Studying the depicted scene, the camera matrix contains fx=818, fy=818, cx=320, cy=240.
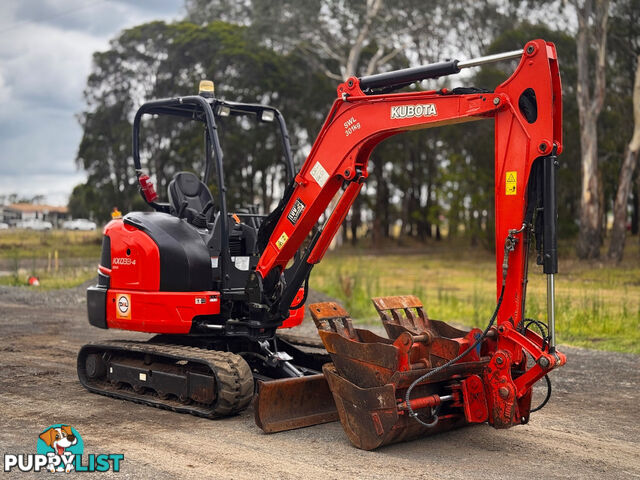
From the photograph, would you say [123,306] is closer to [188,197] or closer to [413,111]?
[188,197]

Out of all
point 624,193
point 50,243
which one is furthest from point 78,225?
point 624,193

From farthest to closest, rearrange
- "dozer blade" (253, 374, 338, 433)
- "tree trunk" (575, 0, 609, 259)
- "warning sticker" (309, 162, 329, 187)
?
"tree trunk" (575, 0, 609, 259) < "warning sticker" (309, 162, 329, 187) < "dozer blade" (253, 374, 338, 433)

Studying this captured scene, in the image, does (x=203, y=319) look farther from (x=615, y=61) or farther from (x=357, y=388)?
(x=615, y=61)

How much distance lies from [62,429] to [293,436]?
191 centimetres

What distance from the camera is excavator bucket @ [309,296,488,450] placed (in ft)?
20.3

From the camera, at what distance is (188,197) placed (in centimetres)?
861

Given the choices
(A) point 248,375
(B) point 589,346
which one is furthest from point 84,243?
(A) point 248,375

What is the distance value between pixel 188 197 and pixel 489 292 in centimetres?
1287

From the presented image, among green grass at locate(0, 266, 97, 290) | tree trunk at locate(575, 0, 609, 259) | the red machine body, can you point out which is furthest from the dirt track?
tree trunk at locate(575, 0, 609, 259)

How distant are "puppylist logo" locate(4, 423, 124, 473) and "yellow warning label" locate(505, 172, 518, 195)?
3.53m

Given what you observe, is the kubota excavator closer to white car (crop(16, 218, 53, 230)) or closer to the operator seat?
the operator seat

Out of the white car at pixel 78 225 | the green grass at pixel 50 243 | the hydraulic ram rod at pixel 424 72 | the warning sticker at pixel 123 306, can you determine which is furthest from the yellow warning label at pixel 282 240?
the white car at pixel 78 225

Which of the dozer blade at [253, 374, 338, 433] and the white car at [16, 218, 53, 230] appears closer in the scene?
the dozer blade at [253, 374, 338, 433]

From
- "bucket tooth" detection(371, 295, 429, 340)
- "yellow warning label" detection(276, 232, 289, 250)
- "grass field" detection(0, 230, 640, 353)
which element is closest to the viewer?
"bucket tooth" detection(371, 295, 429, 340)
